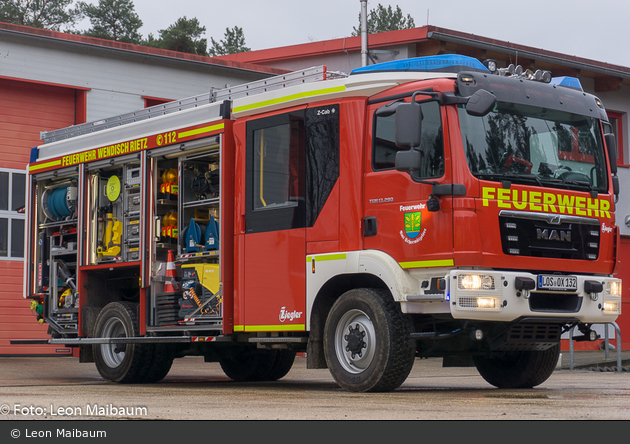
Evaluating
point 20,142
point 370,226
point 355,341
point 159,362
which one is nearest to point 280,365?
point 159,362

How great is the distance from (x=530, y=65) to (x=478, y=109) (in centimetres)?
1523

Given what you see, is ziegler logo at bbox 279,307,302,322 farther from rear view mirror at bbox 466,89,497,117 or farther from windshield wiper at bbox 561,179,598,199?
windshield wiper at bbox 561,179,598,199

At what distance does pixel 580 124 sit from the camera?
10.5 m

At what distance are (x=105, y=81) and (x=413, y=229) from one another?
13.5 metres

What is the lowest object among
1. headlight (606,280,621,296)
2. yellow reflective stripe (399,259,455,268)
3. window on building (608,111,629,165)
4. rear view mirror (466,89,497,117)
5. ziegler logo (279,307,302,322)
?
ziegler logo (279,307,302,322)

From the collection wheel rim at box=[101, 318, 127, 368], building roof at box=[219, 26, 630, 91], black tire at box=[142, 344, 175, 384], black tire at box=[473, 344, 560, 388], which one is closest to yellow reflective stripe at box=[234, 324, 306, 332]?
black tire at box=[142, 344, 175, 384]

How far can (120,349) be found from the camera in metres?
12.8

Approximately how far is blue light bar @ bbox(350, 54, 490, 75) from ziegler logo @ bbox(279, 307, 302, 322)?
2670mm

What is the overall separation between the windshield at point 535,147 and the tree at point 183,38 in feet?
142

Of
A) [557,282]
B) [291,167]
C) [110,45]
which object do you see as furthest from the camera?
[110,45]

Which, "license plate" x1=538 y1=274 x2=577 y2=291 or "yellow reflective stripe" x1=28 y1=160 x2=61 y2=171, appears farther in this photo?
"yellow reflective stripe" x1=28 y1=160 x2=61 y2=171

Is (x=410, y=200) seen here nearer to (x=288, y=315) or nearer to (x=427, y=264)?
(x=427, y=264)

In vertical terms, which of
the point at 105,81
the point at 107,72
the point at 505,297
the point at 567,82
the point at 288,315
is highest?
the point at 107,72

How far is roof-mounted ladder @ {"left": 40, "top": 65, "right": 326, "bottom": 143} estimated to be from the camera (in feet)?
35.8
